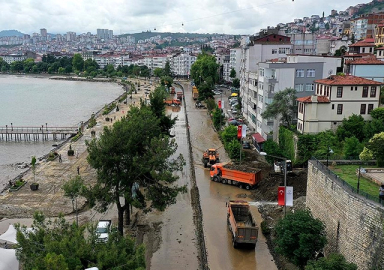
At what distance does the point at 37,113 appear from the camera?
224 ft

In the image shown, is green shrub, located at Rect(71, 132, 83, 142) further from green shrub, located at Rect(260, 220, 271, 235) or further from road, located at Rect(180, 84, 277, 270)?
green shrub, located at Rect(260, 220, 271, 235)

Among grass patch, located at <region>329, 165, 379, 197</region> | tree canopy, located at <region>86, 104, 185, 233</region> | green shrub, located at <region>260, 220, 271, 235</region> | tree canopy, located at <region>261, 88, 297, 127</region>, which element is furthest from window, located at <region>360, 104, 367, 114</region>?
tree canopy, located at <region>86, 104, 185, 233</region>

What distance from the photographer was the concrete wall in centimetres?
1321

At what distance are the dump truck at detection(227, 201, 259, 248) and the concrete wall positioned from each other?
327cm

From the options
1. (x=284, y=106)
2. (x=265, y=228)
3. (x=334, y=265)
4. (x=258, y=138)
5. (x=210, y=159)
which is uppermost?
(x=284, y=106)

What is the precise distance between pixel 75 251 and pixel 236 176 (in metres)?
17.6

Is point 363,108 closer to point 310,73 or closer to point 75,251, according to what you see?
point 310,73

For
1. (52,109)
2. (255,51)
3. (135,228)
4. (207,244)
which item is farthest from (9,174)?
(52,109)

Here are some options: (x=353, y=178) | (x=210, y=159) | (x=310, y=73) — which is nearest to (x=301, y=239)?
(x=353, y=178)

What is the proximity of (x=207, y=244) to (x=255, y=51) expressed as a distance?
3834 cm

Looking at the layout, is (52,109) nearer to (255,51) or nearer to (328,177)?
(255,51)

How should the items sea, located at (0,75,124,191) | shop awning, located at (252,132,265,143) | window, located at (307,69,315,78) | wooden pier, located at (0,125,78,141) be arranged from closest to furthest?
1. shop awning, located at (252,132,265,143)
2. window, located at (307,69,315,78)
3. sea, located at (0,75,124,191)
4. wooden pier, located at (0,125,78,141)

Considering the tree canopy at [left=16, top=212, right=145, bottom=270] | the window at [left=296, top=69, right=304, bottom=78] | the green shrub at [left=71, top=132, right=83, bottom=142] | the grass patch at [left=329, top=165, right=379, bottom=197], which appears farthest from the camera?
the green shrub at [left=71, top=132, right=83, bottom=142]

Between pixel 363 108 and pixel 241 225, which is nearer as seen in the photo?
pixel 241 225
